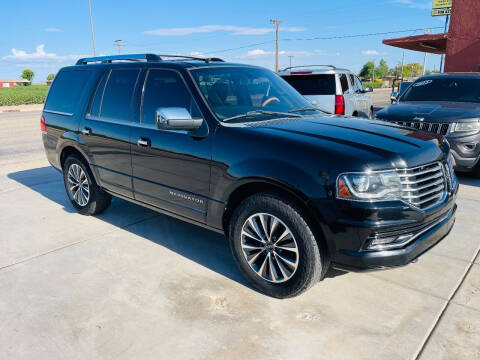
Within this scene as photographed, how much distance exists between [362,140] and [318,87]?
6183 millimetres

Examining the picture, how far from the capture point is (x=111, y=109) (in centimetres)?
440

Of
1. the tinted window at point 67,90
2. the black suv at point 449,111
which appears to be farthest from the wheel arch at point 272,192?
the black suv at point 449,111

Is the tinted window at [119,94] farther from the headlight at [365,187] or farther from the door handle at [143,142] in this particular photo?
the headlight at [365,187]

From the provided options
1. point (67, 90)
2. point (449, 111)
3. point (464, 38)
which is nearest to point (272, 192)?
point (67, 90)

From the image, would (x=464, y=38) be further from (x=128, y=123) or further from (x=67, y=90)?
(x=128, y=123)

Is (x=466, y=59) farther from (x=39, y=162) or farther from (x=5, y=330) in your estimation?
(x=5, y=330)

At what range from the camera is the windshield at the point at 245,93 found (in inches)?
142

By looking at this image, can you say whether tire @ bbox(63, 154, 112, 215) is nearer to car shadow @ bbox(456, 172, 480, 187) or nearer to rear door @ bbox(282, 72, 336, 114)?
rear door @ bbox(282, 72, 336, 114)

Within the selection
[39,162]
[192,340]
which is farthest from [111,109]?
[39,162]

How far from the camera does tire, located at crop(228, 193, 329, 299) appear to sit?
9.32ft

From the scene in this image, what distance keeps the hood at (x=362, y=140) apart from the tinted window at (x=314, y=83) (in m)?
5.27

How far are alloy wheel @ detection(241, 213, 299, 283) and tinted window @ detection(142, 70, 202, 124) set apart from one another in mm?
1093

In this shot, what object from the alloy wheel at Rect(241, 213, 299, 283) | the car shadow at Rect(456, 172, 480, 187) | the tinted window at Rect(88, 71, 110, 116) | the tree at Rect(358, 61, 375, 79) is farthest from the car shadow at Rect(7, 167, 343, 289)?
the tree at Rect(358, 61, 375, 79)

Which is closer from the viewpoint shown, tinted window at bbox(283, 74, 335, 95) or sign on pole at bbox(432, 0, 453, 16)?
tinted window at bbox(283, 74, 335, 95)
